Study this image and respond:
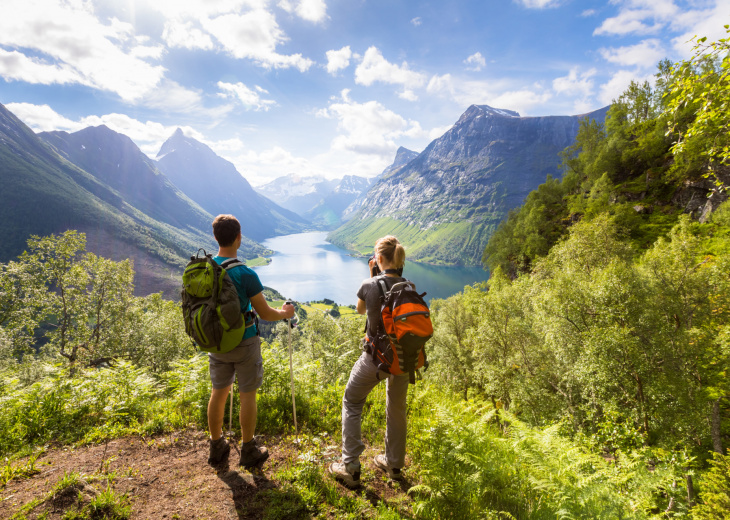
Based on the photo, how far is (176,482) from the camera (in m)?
3.66

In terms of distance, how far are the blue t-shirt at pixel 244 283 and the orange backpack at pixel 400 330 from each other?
5.65ft

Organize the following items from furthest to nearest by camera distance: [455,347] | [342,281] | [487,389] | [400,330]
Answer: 1. [342,281]
2. [455,347]
3. [487,389]
4. [400,330]

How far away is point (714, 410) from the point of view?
18.2 m

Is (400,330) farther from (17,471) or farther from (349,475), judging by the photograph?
(17,471)

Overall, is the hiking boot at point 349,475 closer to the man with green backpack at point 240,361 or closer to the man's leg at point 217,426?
the man with green backpack at point 240,361

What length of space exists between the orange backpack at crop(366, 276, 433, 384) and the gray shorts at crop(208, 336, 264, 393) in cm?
167

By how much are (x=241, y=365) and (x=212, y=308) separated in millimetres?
963

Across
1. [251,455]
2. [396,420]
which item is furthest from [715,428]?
[251,455]

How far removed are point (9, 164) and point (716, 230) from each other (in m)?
295

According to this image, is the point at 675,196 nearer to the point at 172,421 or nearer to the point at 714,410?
the point at 714,410

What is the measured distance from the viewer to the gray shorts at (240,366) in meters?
3.83

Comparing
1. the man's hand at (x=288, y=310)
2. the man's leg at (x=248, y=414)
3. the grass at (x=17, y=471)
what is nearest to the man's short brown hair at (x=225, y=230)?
the man's hand at (x=288, y=310)

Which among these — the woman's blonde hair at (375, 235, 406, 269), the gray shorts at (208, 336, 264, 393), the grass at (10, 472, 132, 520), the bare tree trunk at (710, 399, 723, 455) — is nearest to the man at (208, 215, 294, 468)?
the gray shorts at (208, 336, 264, 393)

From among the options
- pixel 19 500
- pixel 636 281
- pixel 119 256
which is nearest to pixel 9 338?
pixel 19 500
